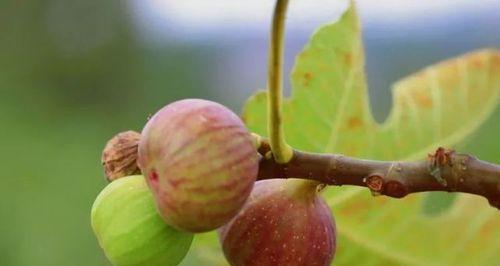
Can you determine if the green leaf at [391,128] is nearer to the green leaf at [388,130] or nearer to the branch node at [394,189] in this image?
the green leaf at [388,130]

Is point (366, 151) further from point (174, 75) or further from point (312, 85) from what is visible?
point (174, 75)

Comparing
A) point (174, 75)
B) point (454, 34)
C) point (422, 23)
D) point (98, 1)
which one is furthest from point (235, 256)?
point (98, 1)

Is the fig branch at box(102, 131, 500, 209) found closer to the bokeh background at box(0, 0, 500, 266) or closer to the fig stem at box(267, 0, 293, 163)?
the fig stem at box(267, 0, 293, 163)

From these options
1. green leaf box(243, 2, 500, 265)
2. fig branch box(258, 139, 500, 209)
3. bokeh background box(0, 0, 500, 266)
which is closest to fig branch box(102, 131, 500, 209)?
fig branch box(258, 139, 500, 209)

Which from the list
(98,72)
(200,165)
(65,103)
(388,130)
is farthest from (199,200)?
(98,72)

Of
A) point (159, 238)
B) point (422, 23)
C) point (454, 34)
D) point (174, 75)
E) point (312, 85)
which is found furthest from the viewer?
point (174, 75)

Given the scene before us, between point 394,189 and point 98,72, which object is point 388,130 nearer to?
point 394,189
